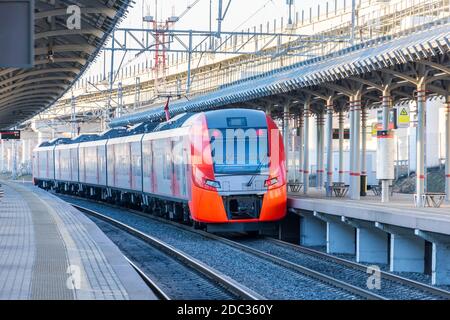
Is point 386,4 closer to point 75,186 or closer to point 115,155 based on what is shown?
point 115,155

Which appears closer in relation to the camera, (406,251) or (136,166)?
(406,251)

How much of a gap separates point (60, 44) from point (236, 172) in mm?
6375

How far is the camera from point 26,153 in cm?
11806

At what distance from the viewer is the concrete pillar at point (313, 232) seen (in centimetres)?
2284

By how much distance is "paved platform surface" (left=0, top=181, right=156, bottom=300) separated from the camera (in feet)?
38.5

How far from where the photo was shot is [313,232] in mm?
22953

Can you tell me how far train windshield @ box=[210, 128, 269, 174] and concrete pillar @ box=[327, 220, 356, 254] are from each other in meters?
2.30

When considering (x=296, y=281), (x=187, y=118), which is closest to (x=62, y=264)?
(x=296, y=281)

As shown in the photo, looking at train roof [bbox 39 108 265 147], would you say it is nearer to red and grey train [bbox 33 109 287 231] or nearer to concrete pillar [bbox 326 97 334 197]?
red and grey train [bbox 33 109 287 231]

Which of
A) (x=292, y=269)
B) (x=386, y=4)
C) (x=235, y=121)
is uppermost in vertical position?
(x=386, y=4)

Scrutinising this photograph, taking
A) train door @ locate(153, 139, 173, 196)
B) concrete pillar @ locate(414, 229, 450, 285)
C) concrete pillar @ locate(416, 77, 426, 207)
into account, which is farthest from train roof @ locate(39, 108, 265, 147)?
concrete pillar @ locate(414, 229, 450, 285)

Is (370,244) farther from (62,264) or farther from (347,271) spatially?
(62,264)
